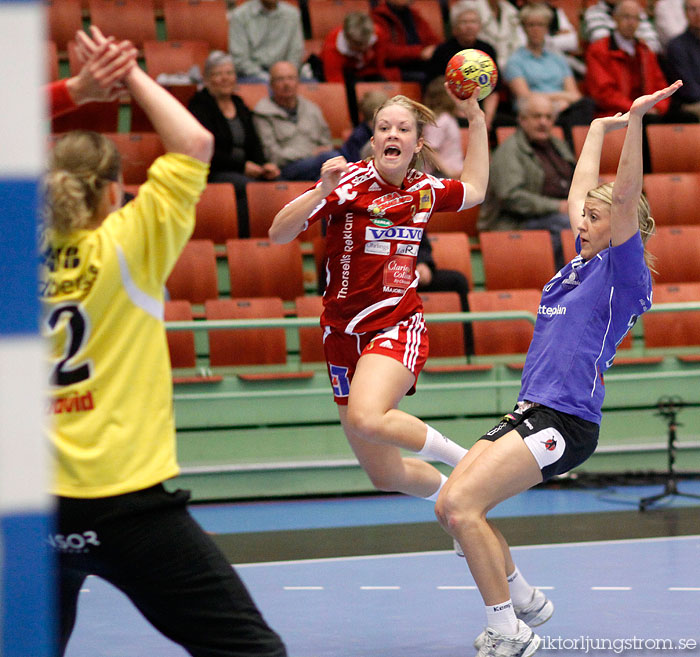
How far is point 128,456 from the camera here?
96.6 inches

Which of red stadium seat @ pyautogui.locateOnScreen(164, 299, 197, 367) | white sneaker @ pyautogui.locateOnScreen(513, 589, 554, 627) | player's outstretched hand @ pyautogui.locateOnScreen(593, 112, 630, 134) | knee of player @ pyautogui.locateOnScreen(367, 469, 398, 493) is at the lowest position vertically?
white sneaker @ pyautogui.locateOnScreen(513, 589, 554, 627)

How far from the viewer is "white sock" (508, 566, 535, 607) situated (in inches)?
162

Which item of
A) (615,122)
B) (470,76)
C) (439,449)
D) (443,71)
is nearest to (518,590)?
(439,449)

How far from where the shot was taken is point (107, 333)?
8.05 feet

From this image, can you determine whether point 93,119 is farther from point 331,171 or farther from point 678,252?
point 331,171

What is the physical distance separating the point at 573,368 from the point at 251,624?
179 centimetres

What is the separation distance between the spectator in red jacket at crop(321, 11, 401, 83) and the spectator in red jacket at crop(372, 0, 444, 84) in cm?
13

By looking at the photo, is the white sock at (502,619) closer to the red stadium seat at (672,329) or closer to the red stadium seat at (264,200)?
the red stadium seat at (672,329)

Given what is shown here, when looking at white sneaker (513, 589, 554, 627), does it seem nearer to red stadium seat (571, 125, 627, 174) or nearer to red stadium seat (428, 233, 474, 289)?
red stadium seat (428, 233, 474, 289)

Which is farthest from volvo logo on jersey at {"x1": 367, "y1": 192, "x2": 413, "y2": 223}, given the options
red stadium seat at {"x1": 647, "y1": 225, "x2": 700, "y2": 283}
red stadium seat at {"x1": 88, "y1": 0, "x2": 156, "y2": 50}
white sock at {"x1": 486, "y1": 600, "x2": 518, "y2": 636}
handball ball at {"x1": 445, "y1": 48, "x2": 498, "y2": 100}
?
red stadium seat at {"x1": 88, "y1": 0, "x2": 156, "y2": 50}

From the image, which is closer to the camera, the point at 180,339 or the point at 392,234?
the point at 392,234

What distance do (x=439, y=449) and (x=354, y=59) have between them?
6072 millimetres

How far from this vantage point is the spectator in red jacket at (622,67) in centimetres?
1013

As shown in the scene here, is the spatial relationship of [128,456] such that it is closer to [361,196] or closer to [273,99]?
[361,196]
